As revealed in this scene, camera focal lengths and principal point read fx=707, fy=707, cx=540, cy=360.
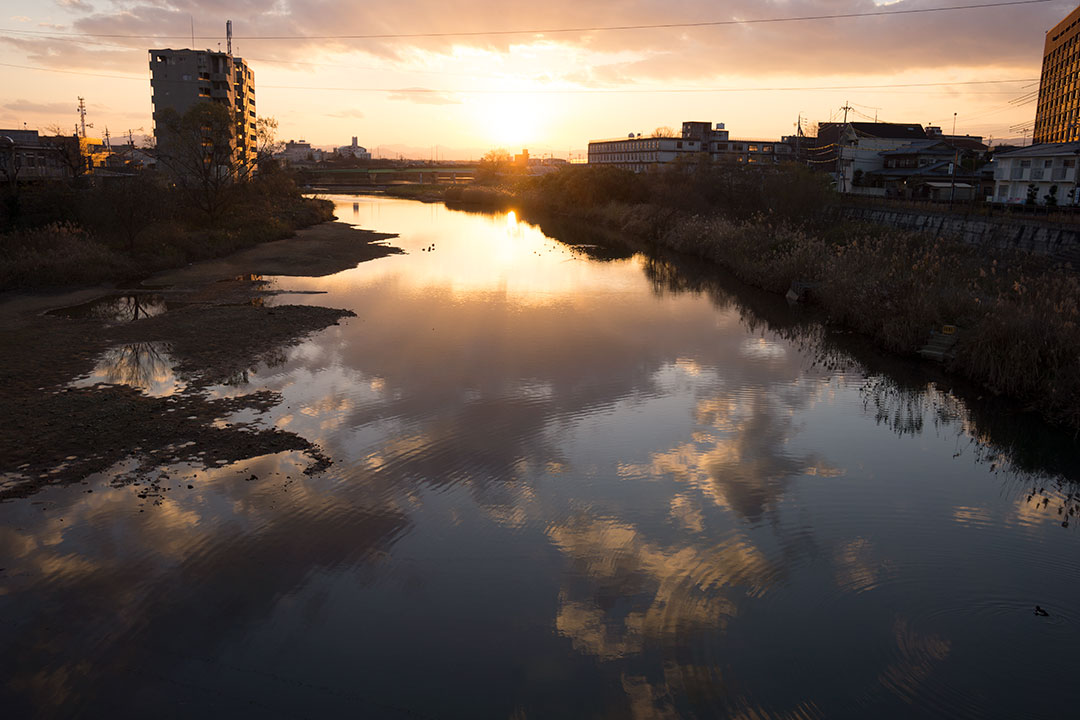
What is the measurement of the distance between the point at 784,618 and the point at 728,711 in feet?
5.69

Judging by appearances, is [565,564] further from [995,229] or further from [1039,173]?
[1039,173]

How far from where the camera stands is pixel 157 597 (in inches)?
318

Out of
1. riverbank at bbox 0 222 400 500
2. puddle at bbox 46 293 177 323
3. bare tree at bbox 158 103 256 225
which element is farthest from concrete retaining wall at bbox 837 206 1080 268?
bare tree at bbox 158 103 256 225

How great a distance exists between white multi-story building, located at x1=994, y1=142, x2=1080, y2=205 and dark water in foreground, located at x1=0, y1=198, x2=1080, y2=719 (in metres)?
36.6

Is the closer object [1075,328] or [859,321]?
[1075,328]

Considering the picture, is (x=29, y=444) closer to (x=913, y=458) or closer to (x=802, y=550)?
(x=802, y=550)

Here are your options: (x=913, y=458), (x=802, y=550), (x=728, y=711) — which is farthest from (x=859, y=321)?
(x=728, y=711)

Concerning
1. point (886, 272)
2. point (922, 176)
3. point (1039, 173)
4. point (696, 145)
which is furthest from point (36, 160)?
point (696, 145)

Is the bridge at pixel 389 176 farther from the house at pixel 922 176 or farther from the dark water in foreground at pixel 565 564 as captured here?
the dark water in foreground at pixel 565 564

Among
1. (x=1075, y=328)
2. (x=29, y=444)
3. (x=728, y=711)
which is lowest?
(x=728, y=711)

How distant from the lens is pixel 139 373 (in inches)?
616

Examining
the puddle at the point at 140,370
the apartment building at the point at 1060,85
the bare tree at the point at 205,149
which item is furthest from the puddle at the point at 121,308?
the apartment building at the point at 1060,85

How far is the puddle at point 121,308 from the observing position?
21797 mm

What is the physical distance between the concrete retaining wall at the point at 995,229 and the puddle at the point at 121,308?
31386 mm
